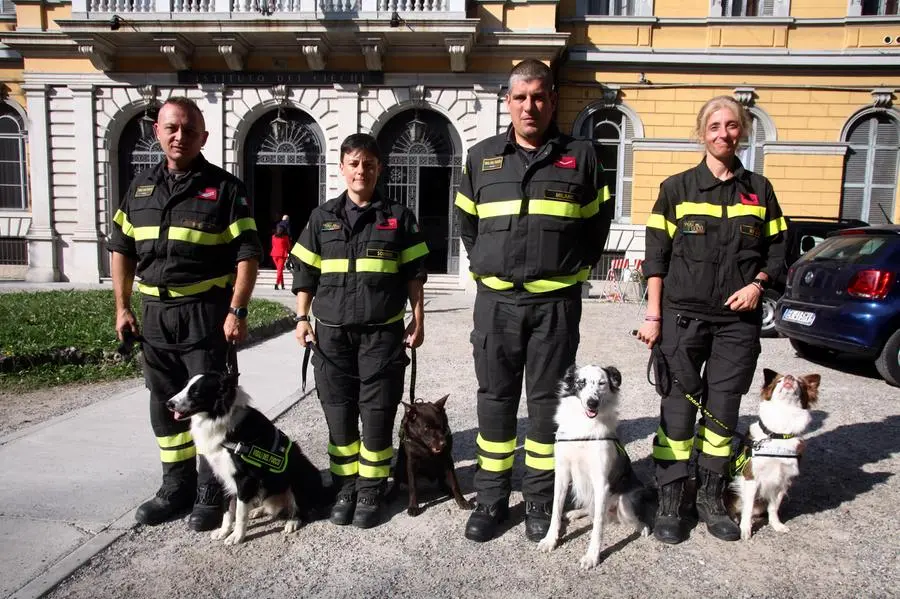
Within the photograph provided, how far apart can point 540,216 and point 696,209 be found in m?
0.94

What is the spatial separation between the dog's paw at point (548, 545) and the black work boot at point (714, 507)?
3.12ft

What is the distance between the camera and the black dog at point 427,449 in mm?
3617

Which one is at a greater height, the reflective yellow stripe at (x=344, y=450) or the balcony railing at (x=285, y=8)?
the balcony railing at (x=285, y=8)

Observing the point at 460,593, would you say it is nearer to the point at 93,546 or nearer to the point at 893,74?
the point at 93,546

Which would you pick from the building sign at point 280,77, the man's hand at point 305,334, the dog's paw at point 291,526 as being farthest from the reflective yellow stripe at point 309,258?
the building sign at point 280,77

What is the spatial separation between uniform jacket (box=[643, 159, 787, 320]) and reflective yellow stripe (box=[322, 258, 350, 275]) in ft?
6.29

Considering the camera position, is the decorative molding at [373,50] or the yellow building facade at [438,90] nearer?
the decorative molding at [373,50]

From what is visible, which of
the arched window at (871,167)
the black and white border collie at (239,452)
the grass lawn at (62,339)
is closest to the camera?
the black and white border collie at (239,452)

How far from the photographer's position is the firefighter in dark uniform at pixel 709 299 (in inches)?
130

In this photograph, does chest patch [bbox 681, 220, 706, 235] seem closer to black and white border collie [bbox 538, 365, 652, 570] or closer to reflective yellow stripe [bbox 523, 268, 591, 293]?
reflective yellow stripe [bbox 523, 268, 591, 293]

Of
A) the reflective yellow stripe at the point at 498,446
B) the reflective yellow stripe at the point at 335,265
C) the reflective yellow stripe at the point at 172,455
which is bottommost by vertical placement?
the reflective yellow stripe at the point at 172,455

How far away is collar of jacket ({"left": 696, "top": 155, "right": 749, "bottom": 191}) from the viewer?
337cm

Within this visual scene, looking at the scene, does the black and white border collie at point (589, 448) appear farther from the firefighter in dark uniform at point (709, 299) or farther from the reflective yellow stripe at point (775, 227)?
the reflective yellow stripe at point (775, 227)

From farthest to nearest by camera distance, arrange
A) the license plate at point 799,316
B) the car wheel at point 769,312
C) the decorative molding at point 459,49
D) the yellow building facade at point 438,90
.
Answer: the yellow building facade at point 438,90 < the decorative molding at point 459,49 < the car wheel at point 769,312 < the license plate at point 799,316
